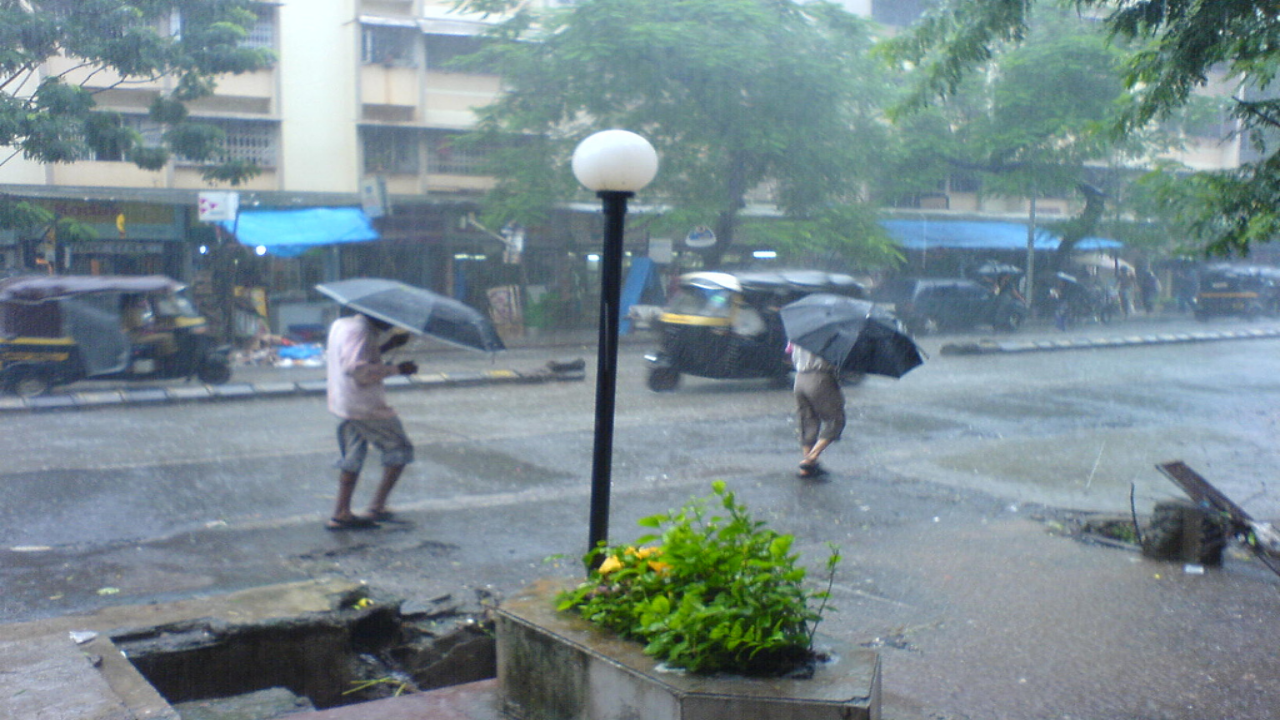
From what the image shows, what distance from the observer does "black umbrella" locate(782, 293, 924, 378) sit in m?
8.74

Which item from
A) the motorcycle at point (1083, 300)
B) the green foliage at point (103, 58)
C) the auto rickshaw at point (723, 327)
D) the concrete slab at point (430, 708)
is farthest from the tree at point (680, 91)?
the concrete slab at point (430, 708)

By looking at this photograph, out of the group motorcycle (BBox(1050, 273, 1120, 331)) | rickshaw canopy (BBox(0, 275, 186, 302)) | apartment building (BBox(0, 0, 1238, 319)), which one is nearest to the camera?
rickshaw canopy (BBox(0, 275, 186, 302))

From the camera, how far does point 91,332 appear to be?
1409 centimetres

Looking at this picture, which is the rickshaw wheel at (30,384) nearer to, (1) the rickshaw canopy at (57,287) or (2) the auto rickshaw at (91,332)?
(2) the auto rickshaw at (91,332)

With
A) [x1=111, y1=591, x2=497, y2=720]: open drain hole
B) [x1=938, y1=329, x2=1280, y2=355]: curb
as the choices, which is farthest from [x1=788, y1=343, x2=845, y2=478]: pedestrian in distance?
[x1=938, y1=329, x2=1280, y2=355]: curb

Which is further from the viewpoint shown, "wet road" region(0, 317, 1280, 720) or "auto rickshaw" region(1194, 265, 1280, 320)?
"auto rickshaw" region(1194, 265, 1280, 320)

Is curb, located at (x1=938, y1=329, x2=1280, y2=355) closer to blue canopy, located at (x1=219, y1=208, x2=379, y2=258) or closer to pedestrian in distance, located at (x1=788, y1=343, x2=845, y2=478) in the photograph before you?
blue canopy, located at (x1=219, y1=208, x2=379, y2=258)

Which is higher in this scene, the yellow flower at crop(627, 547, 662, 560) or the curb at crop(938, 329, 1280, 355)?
the yellow flower at crop(627, 547, 662, 560)

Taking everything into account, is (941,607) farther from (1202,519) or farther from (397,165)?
(397,165)

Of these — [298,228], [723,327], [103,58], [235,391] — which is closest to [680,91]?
[298,228]

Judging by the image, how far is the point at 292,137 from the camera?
925 inches

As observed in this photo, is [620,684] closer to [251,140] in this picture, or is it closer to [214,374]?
[214,374]

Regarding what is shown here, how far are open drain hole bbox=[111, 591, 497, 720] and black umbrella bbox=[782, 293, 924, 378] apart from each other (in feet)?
14.4

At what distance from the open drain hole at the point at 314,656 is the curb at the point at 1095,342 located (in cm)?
1840
